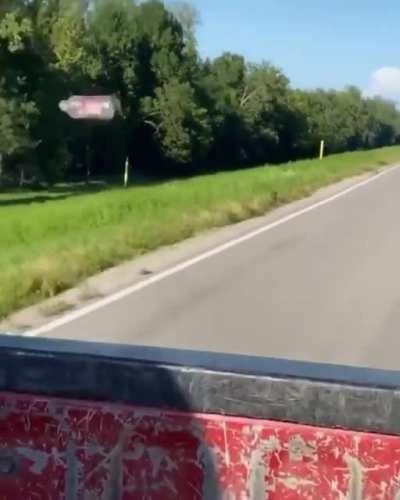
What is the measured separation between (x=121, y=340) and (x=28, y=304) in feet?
8.55

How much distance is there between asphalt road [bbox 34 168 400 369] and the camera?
11758 mm

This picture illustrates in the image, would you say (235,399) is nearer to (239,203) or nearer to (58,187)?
(239,203)

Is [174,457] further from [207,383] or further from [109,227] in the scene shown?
[109,227]

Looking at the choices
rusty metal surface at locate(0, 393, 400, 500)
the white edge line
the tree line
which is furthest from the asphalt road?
the tree line

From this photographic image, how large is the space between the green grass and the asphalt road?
1.03 metres

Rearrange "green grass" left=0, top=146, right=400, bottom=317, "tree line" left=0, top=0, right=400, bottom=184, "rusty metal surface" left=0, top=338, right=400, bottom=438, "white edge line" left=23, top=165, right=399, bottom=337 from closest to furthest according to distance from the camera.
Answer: "rusty metal surface" left=0, top=338, right=400, bottom=438 < "white edge line" left=23, top=165, right=399, bottom=337 < "green grass" left=0, top=146, right=400, bottom=317 < "tree line" left=0, top=0, right=400, bottom=184

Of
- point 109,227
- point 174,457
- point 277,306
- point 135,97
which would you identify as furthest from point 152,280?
point 135,97

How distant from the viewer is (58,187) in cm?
6894

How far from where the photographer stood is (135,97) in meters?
92.6

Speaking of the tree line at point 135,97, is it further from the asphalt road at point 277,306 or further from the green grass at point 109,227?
the asphalt road at point 277,306

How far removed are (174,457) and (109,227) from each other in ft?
70.2

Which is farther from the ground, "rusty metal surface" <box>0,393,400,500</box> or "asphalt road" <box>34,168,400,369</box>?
"rusty metal surface" <box>0,393,400,500</box>

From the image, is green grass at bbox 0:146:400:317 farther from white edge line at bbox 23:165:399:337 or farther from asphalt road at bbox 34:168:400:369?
asphalt road at bbox 34:168:400:369

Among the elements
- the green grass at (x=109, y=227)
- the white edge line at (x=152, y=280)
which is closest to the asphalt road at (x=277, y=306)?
the white edge line at (x=152, y=280)
